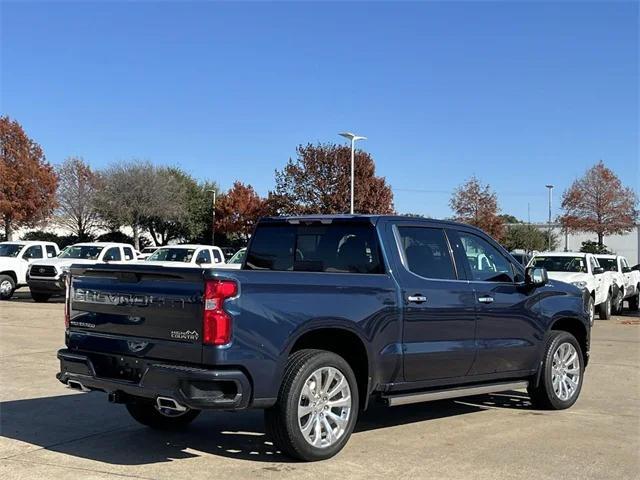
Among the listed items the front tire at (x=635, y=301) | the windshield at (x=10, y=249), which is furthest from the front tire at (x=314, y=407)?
the windshield at (x=10, y=249)

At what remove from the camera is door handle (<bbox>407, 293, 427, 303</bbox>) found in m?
6.45

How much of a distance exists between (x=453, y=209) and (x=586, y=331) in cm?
4667

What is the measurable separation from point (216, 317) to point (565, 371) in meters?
4.59

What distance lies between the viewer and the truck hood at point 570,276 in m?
18.4

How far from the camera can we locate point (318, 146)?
51.5 m

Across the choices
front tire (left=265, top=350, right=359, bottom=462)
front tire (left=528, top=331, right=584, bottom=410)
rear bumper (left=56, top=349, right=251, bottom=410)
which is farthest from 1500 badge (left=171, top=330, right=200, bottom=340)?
front tire (left=528, top=331, right=584, bottom=410)

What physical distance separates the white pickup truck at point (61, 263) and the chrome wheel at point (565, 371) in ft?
52.4

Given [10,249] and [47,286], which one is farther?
Answer: [10,249]

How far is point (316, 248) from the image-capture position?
6.95 m

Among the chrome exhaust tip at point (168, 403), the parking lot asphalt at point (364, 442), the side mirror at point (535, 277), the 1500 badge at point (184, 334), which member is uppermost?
the side mirror at point (535, 277)

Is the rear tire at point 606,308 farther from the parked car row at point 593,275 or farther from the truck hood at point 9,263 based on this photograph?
the truck hood at point 9,263

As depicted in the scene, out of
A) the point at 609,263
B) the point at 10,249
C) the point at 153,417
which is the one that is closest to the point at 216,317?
the point at 153,417

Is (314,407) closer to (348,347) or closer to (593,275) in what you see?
(348,347)

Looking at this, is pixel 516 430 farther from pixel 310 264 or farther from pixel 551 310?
pixel 310 264
